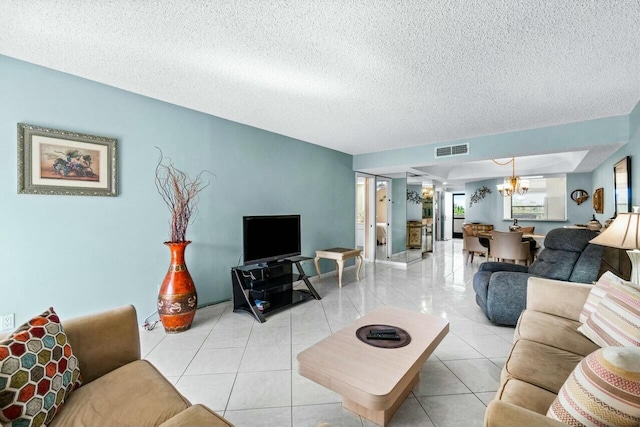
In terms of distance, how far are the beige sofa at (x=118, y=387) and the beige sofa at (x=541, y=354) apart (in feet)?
3.46

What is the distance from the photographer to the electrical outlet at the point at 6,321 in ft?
7.31

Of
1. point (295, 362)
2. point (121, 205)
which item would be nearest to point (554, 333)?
→ point (295, 362)

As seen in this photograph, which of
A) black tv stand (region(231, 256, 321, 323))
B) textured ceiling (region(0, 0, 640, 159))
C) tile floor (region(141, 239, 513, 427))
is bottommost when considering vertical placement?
tile floor (region(141, 239, 513, 427))

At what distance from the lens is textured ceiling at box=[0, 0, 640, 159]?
1.67 meters

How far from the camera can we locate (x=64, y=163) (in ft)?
8.20

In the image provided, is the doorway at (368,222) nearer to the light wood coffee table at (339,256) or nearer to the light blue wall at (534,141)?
the light blue wall at (534,141)

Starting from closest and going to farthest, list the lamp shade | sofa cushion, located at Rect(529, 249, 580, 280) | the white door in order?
the lamp shade → sofa cushion, located at Rect(529, 249, 580, 280) → the white door

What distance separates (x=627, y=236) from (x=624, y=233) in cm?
3

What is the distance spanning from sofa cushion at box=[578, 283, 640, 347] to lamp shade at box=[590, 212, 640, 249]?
1.95 feet

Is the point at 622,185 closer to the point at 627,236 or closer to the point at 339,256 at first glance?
the point at 627,236

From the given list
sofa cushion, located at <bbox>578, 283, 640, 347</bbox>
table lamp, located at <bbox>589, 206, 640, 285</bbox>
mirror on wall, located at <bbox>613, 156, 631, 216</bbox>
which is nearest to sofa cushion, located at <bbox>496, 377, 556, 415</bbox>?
sofa cushion, located at <bbox>578, 283, 640, 347</bbox>

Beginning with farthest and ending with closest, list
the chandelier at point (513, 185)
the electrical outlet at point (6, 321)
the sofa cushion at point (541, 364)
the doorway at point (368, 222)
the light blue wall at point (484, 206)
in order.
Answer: the light blue wall at point (484, 206), the chandelier at point (513, 185), the doorway at point (368, 222), the electrical outlet at point (6, 321), the sofa cushion at point (541, 364)

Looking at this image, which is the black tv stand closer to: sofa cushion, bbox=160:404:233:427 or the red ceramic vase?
the red ceramic vase

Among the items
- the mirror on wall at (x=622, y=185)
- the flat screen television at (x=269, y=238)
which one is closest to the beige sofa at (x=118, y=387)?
the flat screen television at (x=269, y=238)
